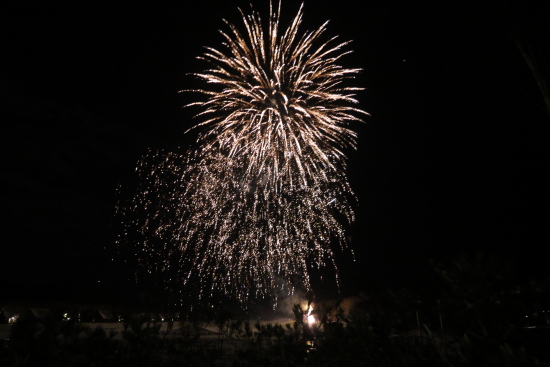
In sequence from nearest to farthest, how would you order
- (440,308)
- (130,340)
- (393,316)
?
1. (440,308)
2. (393,316)
3. (130,340)

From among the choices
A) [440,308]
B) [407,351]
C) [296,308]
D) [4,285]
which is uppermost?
[4,285]

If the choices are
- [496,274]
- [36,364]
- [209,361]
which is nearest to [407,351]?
[496,274]

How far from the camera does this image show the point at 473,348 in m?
2.95

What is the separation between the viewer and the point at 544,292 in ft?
11.6

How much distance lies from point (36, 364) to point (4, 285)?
219 feet

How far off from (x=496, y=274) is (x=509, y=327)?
0.59 m

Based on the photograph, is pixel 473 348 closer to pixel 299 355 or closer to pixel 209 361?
pixel 299 355

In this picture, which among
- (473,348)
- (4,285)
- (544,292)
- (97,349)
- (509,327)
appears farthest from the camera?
(4,285)

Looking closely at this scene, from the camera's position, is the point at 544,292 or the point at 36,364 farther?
the point at 36,364

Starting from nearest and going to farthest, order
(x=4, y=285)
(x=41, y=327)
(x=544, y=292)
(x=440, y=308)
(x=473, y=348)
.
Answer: (x=473, y=348)
(x=544, y=292)
(x=440, y=308)
(x=41, y=327)
(x=4, y=285)

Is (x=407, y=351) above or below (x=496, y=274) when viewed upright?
below

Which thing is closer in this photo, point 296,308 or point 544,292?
point 544,292

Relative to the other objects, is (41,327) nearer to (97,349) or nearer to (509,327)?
(97,349)

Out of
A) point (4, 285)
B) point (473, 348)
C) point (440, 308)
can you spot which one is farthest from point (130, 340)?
point (4, 285)
